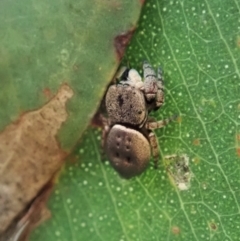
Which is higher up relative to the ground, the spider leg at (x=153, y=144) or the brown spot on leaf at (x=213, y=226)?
the spider leg at (x=153, y=144)

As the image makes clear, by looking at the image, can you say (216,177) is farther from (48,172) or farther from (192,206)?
(48,172)

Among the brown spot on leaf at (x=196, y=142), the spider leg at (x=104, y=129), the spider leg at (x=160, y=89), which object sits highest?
the spider leg at (x=160, y=89)

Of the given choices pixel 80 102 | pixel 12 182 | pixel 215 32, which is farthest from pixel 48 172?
pixel 215 32

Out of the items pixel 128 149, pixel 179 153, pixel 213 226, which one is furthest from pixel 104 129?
pixel 213 226

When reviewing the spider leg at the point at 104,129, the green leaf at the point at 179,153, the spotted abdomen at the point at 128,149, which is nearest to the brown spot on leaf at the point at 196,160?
the green leaf at the point at 179,153

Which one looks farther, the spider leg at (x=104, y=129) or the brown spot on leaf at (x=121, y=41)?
the spider leg at (x=104, y=129)

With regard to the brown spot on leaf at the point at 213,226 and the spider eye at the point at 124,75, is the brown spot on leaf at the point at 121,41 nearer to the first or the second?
the spider eye at the point at 124,75

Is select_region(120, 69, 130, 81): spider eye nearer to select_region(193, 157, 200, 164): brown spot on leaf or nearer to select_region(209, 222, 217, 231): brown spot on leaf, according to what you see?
select_region(193, 157, 200, 164): brown spot on leaf
